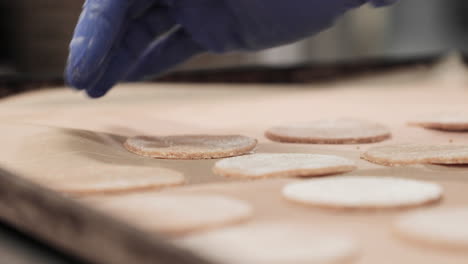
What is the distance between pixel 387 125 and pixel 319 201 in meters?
0.94

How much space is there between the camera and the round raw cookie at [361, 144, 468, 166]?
1257mm

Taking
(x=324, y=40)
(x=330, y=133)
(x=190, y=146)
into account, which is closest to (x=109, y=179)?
(x=190, y=146)

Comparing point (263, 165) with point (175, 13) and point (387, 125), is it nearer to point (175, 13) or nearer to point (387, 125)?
point (175, 13)

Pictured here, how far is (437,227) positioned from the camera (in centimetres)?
82

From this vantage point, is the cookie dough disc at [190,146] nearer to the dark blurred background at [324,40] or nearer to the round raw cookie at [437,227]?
the round raw cookie at [437,227]

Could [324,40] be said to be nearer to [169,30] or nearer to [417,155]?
[169,30]

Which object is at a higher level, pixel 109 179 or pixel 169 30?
pixel 169 30

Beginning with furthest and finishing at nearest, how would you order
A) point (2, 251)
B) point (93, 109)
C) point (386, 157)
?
1. point (93, 109)
2. point (386, 157)
3. point (2, 251)

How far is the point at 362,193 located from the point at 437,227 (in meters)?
0.17

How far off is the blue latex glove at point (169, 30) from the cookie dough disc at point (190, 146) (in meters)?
0.19

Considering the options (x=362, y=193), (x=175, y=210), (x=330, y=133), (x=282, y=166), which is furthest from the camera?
(x=330, y=133)

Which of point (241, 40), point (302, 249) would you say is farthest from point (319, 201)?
point (241, 40)

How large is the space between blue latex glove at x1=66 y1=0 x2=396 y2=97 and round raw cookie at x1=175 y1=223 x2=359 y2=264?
73 cm

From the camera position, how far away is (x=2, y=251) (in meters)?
0.89
